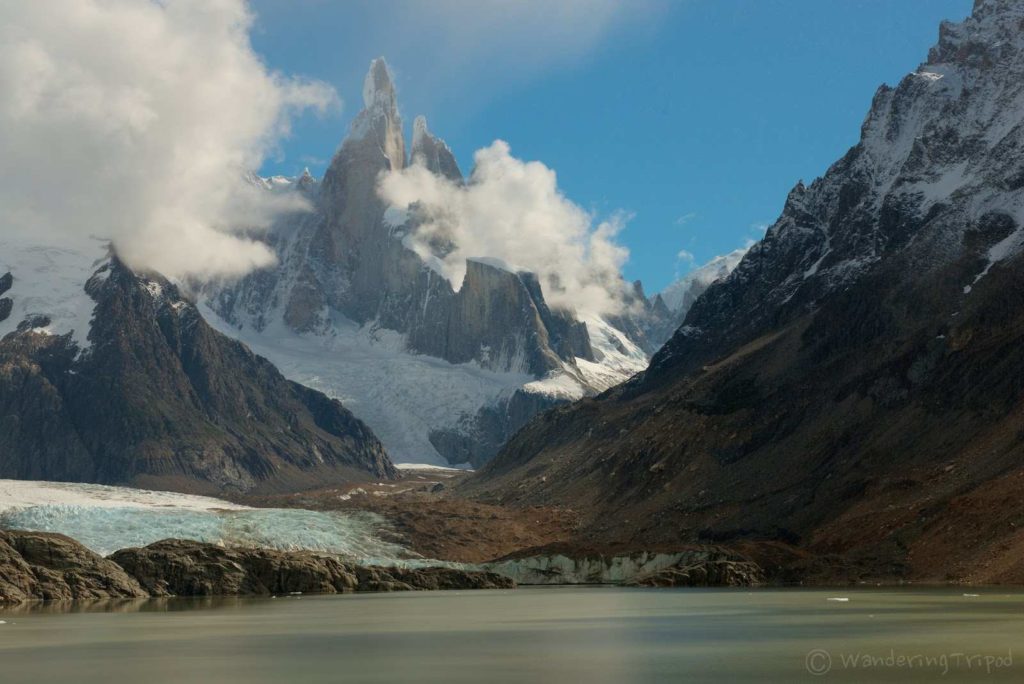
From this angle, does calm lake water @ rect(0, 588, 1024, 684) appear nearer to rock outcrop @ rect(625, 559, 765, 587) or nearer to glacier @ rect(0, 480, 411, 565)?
rock outcrop @ rect(625, 559, 765, 587)

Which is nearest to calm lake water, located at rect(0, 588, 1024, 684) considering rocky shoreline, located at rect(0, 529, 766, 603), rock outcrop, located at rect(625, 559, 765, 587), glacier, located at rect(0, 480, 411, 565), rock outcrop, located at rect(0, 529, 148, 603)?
rock outcrop, located at rect(0, 529, 148, 603)

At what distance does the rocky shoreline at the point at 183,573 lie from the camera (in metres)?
109

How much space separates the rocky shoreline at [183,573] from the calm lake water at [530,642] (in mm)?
12905

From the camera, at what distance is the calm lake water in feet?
153

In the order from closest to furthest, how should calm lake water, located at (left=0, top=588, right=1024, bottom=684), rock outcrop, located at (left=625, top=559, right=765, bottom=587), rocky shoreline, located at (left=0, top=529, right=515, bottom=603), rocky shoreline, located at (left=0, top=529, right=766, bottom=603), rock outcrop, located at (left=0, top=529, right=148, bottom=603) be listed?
calm lake water, located at (left=0, top=588, right=1024, bottom=684) → rock outcrop, located at (left=0, top=529, right=148, bottom=603) → rocky shoreline, located at (left=0, top=529, right=515, bottom=603) → rocky shoreline, located at (left=0, top=529, right=766, bottom=603) → rock outcrop, located at (left=625, top=559, right=765, bottom=587)

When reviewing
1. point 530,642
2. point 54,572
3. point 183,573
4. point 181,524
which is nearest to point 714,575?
point 183,573

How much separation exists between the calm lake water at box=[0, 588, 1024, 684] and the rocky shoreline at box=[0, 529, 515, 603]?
42.3ft

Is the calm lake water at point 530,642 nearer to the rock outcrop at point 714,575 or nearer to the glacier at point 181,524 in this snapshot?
the rock outcrop at point 714,575

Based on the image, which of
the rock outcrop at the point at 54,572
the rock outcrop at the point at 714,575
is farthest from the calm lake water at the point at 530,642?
the rock outcrop at the point at 714,575

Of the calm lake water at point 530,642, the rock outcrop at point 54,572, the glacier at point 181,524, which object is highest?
the glacier at point 181,524

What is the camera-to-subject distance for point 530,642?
200 feet

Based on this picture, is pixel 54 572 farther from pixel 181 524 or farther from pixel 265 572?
pixel 181 524

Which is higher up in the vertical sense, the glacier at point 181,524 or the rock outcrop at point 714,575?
the glacier at point 181,524

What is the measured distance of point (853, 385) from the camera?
19712 cm
